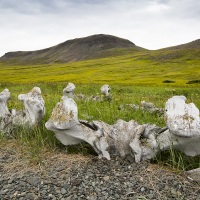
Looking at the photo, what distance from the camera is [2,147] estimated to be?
21.1 ft

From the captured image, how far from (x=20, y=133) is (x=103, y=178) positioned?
2.59m

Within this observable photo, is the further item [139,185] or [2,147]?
[2,147]

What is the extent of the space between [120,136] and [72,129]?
784 millimetres

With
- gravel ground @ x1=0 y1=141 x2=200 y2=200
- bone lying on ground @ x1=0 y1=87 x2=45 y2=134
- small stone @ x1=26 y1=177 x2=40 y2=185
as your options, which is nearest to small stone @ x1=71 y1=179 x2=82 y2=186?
gravel ground @ x1=0 y1=141 x2=200 y2=200

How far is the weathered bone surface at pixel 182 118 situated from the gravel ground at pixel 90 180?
2.05 ft

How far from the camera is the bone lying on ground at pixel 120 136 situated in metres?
5.10

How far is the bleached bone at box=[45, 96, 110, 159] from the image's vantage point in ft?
17.6

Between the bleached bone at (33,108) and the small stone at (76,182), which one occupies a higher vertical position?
the bleached bone at (33,108)

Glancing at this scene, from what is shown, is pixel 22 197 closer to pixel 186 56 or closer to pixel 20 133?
pixel 20 133

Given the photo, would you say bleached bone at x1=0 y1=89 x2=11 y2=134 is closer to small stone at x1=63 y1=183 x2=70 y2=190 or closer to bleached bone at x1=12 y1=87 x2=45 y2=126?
bleached bone at x1=12 y1=87 x2=45 y2=126

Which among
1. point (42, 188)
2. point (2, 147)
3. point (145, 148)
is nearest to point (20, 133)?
point (2, 147)

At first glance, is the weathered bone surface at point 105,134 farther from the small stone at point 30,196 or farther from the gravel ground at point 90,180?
the small stone at point 30,196

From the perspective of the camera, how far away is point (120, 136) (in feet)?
18.2

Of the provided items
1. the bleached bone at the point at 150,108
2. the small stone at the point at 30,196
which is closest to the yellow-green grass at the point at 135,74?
the bleached bone at the point at 150,108
